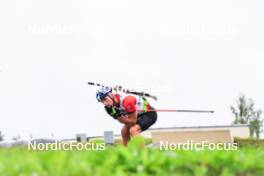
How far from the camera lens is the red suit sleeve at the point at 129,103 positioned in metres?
15.3

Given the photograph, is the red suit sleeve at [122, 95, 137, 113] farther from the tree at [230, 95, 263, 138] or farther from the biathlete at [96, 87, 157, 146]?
the tree at [230, 95, 263, 138]

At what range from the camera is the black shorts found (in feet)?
51.7

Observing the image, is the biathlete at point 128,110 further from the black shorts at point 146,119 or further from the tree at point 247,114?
the tree at point 247,114

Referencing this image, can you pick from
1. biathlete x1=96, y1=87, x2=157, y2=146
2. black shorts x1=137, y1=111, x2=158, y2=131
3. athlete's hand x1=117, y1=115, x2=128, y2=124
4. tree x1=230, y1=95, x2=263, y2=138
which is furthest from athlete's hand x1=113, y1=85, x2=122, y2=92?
tree x1=230, y1=95, x2=263, y2=138

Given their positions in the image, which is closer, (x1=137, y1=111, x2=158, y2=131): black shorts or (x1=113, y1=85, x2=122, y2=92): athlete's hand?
(x1=113, y1=85, x2=122, y2=92): athlete's hand

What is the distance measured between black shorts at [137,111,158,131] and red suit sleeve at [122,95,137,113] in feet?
1.51

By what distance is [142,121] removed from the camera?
622 inches

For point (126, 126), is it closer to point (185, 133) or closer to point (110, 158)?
point (110, 158)

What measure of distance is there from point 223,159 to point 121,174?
3.28 feet

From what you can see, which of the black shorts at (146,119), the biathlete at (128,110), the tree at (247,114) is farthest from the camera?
the tree at (247,114)

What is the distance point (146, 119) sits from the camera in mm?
15875

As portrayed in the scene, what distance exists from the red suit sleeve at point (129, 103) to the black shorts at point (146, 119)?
461 millimetres

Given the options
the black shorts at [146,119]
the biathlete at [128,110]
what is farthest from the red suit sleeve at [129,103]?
the black shorts at [146,119]

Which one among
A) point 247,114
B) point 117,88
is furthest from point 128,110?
point 247,114
